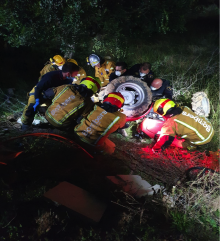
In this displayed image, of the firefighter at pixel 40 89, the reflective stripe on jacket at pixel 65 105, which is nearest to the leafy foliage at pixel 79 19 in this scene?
the firefighter at pixel 40 89

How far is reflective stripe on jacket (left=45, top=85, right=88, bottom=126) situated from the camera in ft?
11.7

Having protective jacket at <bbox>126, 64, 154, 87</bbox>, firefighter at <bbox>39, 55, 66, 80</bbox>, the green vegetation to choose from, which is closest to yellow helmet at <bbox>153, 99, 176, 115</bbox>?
the green vegetation

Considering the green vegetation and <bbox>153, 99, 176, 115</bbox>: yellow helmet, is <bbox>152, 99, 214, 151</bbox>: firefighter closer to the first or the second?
<bbox>153, 99, 176, 115</bbox>: yellow helmet

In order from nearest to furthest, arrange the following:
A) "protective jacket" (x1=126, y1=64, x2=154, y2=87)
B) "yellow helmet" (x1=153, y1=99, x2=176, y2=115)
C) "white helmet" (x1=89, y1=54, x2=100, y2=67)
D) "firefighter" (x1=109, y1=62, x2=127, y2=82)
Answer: "yellow helmet" (x1=153, y1=99, x2=176, y2=115), "protective jacket" (x1=126, y1=64, x2=154, y2=87), "firefighter" (x1=109, y1=62, x2=127, y2=82), "white helmet" (x1=89, y1=54, x2=100, y2=67)

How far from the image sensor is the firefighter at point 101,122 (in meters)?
3.43

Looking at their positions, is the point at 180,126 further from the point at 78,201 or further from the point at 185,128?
the point at 78,201

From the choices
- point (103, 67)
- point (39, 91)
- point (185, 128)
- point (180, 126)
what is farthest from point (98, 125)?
point (103, 67)

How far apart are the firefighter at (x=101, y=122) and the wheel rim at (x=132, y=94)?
0.74 meters

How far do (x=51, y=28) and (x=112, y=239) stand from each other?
6372 mm

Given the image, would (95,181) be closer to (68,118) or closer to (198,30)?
(68,118)

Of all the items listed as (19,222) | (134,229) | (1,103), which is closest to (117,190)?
(134,229)

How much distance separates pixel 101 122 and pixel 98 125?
9cm

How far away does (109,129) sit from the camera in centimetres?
347

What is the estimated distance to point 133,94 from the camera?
437 cm
